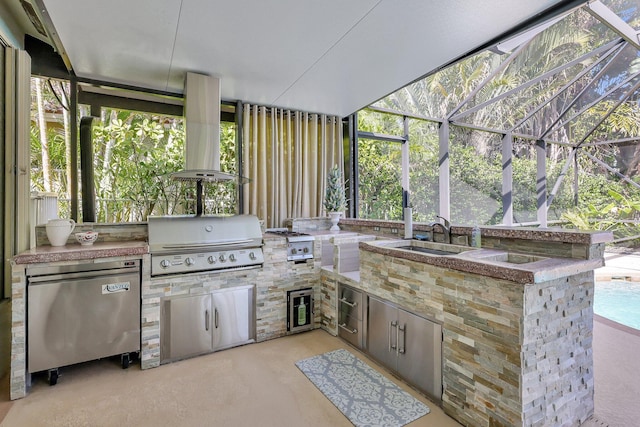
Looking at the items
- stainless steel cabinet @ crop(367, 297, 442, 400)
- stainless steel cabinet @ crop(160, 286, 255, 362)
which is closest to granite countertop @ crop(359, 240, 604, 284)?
stainless steel cabinet @ crop(367, 297, 442, 400)

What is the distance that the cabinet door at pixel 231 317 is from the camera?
2506mm

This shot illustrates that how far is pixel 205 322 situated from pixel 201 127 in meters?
1.75

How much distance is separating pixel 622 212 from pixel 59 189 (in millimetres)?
8471

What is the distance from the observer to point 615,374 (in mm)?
2094

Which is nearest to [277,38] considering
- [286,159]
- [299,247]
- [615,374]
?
[286,159]

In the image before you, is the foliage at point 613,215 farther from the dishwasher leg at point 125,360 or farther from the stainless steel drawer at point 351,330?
the dishwasher leg at point 125,360

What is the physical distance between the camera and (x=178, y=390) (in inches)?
78.0

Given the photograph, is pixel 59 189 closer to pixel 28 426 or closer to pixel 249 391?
pixel 28 426

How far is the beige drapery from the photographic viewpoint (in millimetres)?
3361

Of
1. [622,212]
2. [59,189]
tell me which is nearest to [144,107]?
[59,189]

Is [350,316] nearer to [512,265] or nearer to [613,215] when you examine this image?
[512,265]

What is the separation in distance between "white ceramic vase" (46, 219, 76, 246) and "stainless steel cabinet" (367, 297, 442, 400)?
2.46 m

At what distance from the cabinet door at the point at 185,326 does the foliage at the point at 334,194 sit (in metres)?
1.72

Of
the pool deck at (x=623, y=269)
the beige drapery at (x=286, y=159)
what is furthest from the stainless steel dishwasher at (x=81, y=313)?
the pool deck at (x=623, y=269)
